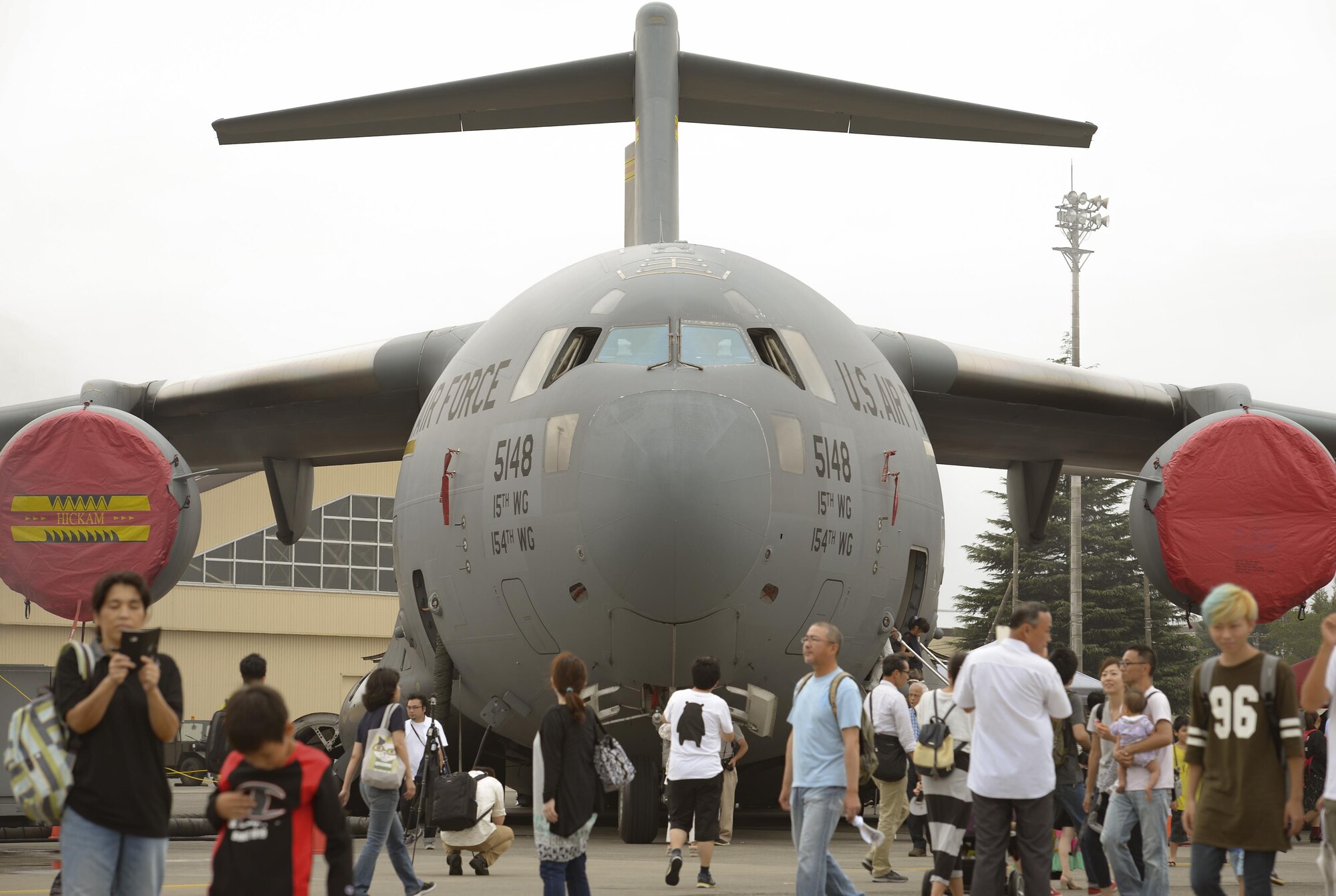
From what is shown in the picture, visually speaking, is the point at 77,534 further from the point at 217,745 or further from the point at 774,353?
the point at 774,353

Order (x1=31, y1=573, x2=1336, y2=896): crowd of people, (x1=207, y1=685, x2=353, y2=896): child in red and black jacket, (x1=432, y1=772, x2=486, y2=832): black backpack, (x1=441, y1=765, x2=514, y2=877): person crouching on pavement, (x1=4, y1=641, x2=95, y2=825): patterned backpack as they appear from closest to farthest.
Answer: (x1=207, y1=685, x2=353, y2=896): child in red and black jacket
(x1=31, y1=573, x2=1336, y2=896): crowd of people
(x1=4, y1=641, x2=95, y2=825): patterned backpack
(x1=432, y1=772, x2=486, y2=832): black backpack
(x1=441, y1=765, x2=514, y2=877): person crouching on pavement

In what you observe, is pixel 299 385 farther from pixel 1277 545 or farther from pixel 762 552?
pixel 1277 545

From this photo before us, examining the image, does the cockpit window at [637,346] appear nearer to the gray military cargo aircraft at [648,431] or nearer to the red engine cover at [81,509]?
the gray military cargo aircraft at [648,431]

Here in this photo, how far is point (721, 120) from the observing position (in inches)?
594

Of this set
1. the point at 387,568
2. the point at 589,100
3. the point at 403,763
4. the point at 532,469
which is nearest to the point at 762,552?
the point at 532,469

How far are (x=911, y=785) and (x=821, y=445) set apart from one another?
11.3ft

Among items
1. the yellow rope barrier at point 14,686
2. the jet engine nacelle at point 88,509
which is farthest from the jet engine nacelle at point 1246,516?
the yellow rope barrier at point 14,686

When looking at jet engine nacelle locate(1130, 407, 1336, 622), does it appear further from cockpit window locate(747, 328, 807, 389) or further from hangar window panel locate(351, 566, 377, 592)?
hangar window panel locate(351, 566, 377, 592)

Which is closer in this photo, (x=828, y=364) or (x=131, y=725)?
(x=131, y=725)

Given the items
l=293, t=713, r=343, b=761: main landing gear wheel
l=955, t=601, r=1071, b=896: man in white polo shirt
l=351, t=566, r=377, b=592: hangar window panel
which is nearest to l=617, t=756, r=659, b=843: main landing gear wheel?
l=293, t=713, r=343, b=761: main landing gear wheel

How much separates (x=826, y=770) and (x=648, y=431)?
303 cm

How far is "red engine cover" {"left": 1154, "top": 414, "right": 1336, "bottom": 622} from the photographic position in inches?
448

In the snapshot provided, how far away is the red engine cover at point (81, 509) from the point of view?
11.3 meters

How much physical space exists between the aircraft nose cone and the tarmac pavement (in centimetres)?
153
